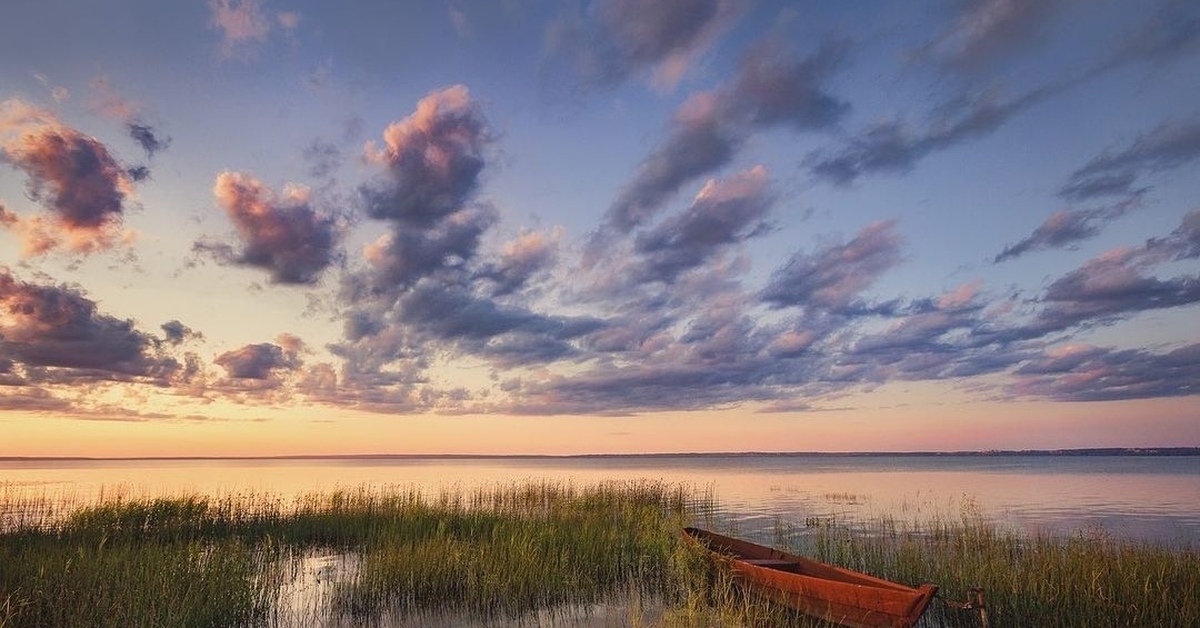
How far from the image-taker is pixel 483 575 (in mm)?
12359

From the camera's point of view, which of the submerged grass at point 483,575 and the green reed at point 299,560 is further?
the submerged grass at point 483,575

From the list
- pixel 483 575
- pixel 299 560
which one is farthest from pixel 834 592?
pixel 299 560

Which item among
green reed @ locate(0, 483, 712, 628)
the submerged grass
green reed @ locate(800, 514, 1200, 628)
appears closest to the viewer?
green reed @ locate(0, 483, 712, 628)

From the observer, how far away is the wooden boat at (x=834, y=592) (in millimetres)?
9070

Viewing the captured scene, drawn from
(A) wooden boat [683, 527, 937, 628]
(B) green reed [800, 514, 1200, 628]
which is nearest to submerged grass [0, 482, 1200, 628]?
(B) green reed [800, 514, 1200, 628]

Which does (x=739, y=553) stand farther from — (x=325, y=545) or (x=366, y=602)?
(x=325, y=545)

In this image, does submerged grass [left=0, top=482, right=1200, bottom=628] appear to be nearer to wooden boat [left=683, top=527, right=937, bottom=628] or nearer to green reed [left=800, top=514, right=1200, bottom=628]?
green reed [left=800, top=514, right=1200, bottom=628]

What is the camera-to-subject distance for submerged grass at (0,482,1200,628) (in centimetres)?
969

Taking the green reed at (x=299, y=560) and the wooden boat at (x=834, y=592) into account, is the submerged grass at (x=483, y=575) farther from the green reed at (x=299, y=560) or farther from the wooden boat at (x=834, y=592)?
the wooden boat at (x=834, y=592)

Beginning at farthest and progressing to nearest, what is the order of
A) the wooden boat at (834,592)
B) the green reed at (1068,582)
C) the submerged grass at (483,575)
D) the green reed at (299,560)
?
the green reed at (1068,582) → the submerged grass at (483,575) → the green reed at (299,560) → the wooden boat at (834,592)

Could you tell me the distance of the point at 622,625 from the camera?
10930 millimetres

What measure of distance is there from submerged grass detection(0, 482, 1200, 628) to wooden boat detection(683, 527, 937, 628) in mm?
327

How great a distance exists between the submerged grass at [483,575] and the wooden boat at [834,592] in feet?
1.07

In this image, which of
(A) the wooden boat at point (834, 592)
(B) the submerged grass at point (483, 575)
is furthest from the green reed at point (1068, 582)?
(A) the wooden boat at point (834, 592)
